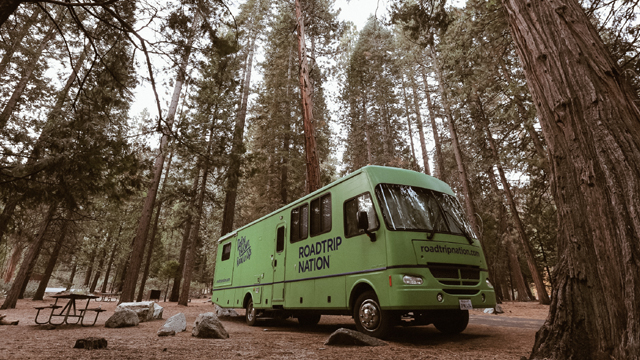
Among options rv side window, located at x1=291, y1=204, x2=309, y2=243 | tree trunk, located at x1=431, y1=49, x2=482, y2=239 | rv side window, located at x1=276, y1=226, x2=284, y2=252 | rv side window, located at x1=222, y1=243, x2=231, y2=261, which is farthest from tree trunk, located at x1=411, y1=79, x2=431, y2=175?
rv side window, located at x1=291, y1=204, x2=309, y2=243

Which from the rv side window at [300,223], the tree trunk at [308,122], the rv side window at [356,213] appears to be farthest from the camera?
the tree trunk at [308,122]

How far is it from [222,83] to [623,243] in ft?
22.8

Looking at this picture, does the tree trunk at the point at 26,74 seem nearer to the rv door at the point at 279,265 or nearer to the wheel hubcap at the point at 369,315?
the rv door at the point at 279,265

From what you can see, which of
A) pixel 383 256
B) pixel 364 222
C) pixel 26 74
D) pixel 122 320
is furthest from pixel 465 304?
pixel 26 74

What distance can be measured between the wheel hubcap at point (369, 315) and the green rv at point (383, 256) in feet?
0.05

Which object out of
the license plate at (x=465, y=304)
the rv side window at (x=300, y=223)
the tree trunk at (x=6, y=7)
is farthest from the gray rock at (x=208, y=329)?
the tree trunk at (x=6, y=7)

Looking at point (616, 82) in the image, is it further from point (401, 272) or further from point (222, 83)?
point (222, 83)

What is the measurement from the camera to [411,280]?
4945mm

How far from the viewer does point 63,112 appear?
1228cm

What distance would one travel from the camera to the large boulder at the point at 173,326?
595cm

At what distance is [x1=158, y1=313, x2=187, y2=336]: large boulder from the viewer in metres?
5.95

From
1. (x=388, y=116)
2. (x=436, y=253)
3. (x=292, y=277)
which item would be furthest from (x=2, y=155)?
(x=388, y=116)

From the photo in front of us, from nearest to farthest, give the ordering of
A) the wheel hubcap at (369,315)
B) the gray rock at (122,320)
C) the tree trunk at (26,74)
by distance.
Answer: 1. the wheel hubcap at (369,315)
2. the gray rock at (122,320)
3. the tree trunk at (26,74)

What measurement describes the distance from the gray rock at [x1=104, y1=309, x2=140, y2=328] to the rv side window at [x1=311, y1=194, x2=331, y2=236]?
5.21m
